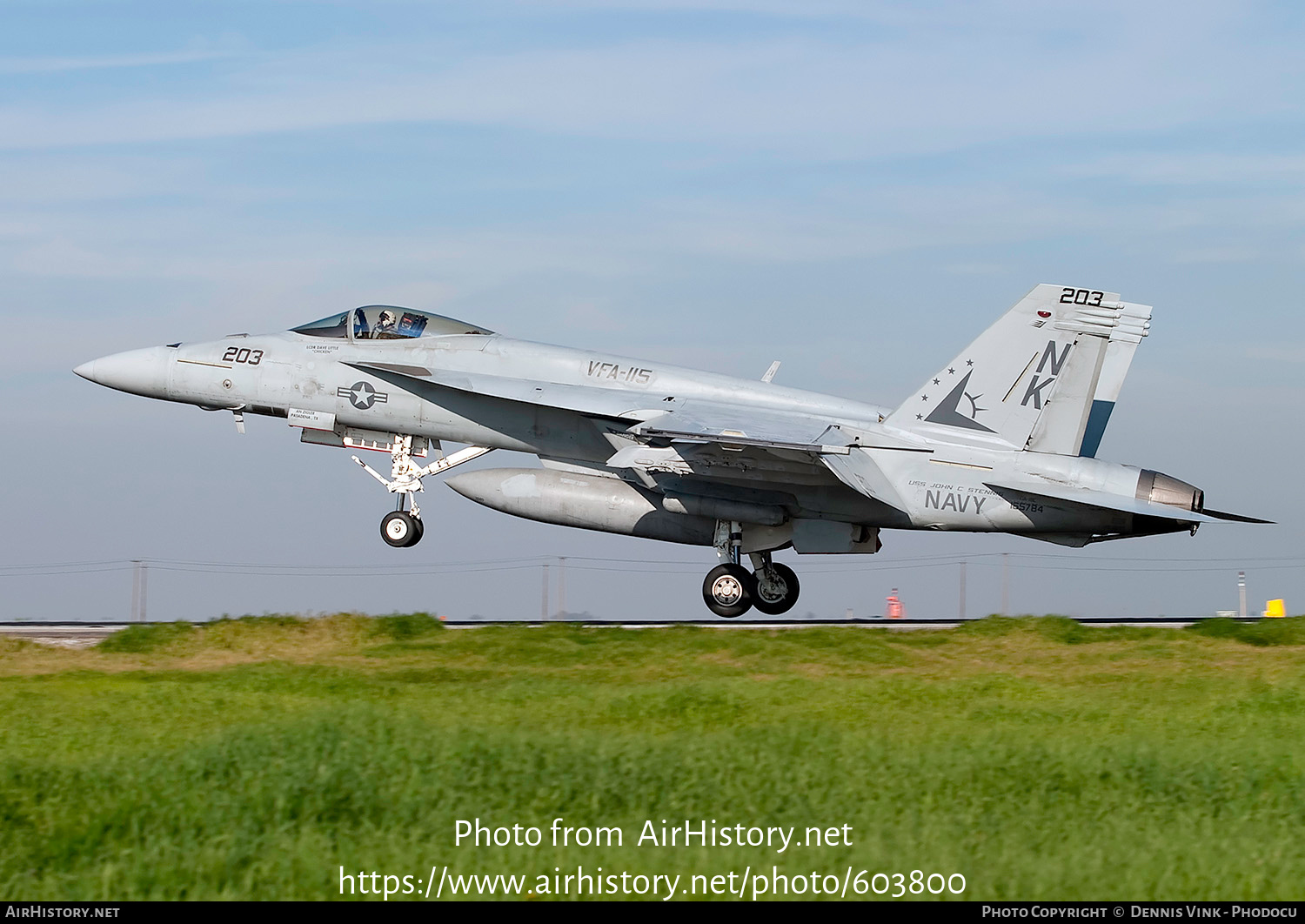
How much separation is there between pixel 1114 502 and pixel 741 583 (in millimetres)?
5214

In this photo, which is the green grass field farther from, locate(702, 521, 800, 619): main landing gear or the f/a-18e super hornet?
locate(702, 521, 800, 619): main landing gear

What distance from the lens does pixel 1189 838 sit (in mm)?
6797

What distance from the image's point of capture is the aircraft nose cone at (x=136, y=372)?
63.2 feet

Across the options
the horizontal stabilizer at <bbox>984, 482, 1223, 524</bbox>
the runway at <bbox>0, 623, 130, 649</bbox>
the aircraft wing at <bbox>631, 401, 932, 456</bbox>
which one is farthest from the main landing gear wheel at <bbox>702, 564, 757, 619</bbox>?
the runway at <bbox>0, 623, 130, 649</bbox>

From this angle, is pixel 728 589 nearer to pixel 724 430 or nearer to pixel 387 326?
pixel 724 430

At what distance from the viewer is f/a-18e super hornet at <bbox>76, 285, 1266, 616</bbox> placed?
1656 cm

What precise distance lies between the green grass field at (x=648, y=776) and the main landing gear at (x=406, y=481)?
17.8ft

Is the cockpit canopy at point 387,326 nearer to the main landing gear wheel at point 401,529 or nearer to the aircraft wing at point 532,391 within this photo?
the aircraft wing at point 532,391

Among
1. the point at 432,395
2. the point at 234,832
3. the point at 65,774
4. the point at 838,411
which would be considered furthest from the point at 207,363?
the point at 234,832

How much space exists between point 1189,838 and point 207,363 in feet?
51.6

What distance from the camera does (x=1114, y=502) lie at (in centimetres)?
1617

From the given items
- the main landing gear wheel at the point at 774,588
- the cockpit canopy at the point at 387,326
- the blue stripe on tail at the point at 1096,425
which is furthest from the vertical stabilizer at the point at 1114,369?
the cockpit canopy at the point at 387,326
